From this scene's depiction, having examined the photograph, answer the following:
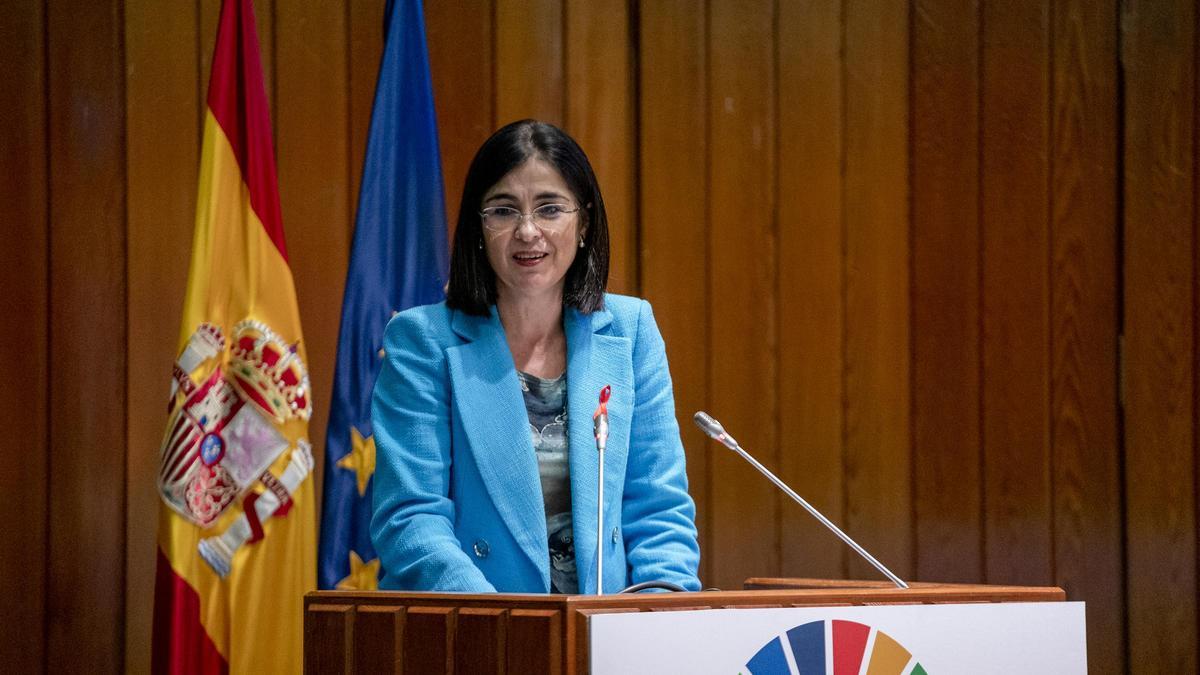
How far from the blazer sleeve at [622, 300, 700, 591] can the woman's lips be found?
0.84ft

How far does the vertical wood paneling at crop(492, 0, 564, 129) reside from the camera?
3816 millimetres

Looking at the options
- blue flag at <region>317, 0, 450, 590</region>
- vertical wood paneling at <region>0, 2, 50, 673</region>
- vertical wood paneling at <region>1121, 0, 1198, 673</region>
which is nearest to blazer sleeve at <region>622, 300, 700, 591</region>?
blue flag at <region>317, 0, 450, 590</region>

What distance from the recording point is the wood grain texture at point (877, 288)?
3.99 metres

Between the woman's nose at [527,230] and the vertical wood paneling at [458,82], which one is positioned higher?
the vertical wood paneling at [458,82]

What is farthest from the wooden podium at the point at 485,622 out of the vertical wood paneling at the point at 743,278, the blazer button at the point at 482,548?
the vertical wood paneling at the point at 743,278

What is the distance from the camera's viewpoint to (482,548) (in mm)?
2109

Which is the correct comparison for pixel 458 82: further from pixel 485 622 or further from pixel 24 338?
pixel 485 622

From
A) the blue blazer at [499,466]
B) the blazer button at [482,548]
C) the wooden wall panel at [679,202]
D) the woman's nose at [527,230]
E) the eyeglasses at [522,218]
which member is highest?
the wooden wall panel at [679,202]

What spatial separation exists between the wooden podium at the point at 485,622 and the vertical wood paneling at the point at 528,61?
2.24m

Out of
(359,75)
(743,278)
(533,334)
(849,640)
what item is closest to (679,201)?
(743,278)

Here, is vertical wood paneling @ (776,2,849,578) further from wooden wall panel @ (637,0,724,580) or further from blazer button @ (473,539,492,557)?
blazer button @ (473,539,492,557)

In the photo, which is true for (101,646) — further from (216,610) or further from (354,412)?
(354,412)

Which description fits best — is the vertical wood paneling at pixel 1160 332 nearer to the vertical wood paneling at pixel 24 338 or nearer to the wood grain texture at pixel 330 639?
the wood grain texture at pixel 330 639

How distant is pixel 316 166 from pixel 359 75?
281 millimetres
